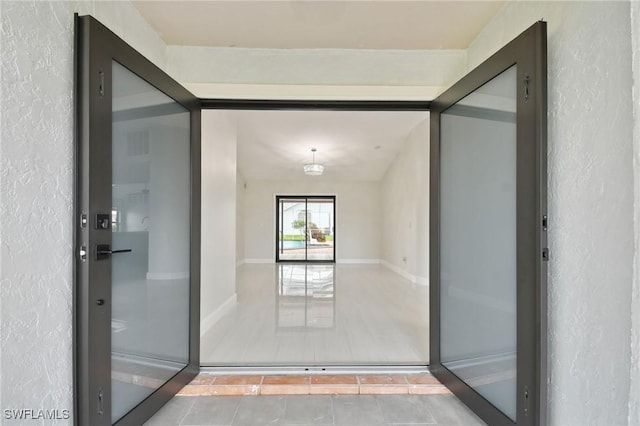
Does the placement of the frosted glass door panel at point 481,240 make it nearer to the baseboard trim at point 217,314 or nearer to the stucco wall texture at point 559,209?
the stucco wall texture at point 559,209

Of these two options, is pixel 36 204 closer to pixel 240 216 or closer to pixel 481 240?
pixel 481 240

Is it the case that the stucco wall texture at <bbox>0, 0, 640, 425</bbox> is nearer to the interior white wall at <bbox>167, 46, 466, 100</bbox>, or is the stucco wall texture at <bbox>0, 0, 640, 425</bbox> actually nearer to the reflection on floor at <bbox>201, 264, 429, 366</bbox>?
the interior white wall at <bbox>167, 46, 466, 100</bbox>

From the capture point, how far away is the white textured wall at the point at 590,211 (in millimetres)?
1221

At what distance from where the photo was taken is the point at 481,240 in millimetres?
1877

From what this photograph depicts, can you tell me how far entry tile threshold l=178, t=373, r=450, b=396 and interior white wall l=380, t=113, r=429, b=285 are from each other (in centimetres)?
385

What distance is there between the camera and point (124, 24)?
188 cm

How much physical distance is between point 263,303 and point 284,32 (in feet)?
11.5

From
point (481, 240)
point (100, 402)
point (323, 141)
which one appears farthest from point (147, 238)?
point (323, 141)

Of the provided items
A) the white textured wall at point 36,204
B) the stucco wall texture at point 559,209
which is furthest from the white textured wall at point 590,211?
the white textured wall at point 36,204

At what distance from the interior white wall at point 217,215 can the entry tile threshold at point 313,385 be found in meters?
1.22

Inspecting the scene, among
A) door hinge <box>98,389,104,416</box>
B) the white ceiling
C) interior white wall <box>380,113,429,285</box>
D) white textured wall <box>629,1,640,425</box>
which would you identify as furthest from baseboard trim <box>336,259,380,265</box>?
white textured wall <box>629,1,640,425</box>

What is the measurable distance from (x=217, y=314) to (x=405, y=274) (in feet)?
14.4

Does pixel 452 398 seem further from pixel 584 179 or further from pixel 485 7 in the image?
pixel 485 7

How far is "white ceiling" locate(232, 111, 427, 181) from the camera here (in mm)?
5848
